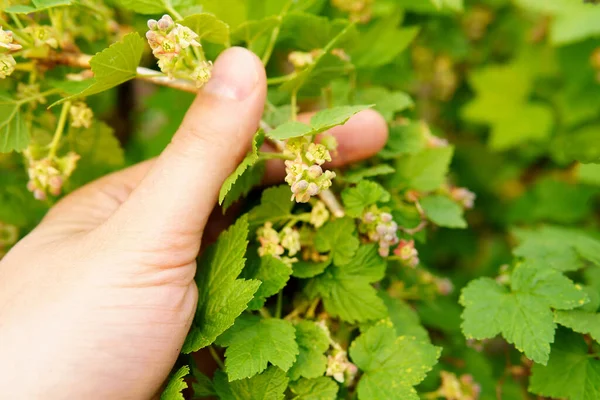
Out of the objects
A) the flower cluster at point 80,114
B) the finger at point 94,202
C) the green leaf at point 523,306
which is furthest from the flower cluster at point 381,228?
the flower cluster at point 80,114

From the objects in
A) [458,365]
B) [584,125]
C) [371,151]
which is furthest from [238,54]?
[584,125]

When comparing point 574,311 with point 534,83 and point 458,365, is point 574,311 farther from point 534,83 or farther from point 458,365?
point 534,83

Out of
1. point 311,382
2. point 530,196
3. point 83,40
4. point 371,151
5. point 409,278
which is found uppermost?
point 83,40

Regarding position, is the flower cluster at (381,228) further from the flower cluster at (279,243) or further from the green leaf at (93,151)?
the green leaf at (93,151)

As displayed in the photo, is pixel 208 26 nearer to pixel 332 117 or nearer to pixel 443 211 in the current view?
pixel 332 117

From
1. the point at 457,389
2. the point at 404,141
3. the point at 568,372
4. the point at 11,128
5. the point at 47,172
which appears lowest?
the point at 457,389

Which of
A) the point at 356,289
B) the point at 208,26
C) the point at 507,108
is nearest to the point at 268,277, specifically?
the point at 356,289
